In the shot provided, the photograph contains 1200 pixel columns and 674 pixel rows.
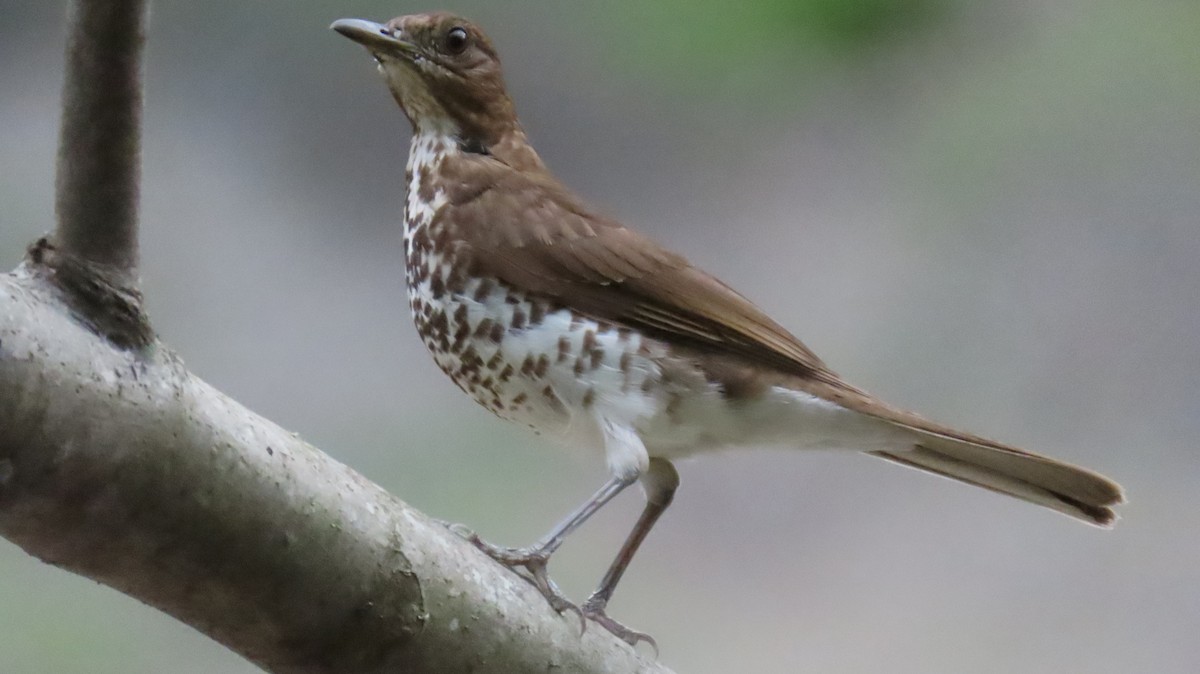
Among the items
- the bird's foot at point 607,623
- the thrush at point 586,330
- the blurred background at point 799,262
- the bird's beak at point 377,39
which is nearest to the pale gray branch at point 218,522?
the bird's foot at point 607,623

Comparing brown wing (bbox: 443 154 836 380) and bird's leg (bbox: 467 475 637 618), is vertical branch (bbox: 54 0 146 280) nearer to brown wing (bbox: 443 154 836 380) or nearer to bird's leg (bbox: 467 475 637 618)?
bird's leg (bbox: 467 475 637 618)

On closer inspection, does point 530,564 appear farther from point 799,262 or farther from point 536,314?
point 799,262

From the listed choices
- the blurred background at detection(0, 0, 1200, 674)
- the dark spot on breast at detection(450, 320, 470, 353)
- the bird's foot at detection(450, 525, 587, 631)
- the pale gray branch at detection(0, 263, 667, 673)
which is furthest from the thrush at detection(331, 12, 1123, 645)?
the blurred background at detection(0, 0, 1200, 674)

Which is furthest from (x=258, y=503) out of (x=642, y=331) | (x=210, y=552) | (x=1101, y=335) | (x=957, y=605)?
(x=1101, y=335)

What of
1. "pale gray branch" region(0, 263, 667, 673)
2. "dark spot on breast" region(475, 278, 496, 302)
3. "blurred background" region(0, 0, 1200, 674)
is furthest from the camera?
"blurred background" region(0, 0, 1200, 674)

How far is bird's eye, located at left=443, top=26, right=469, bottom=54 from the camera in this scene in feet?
4.77

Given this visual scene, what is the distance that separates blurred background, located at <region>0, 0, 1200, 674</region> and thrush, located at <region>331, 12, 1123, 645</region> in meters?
0.45

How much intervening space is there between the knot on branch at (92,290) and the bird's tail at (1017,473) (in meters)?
0.86

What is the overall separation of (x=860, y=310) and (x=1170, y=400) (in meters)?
0.50

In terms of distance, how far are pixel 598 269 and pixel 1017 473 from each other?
1.65 ft

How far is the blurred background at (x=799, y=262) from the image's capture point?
6.52 ft

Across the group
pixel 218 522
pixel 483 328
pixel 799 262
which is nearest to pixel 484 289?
pixel 483 328

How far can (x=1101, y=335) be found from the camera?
2.19 meters

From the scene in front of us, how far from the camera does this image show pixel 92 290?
2.73 feet
